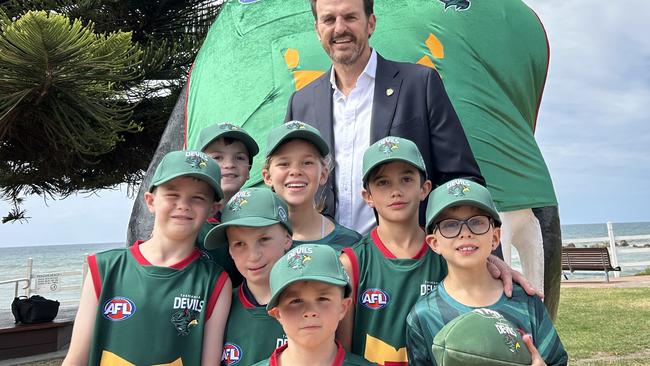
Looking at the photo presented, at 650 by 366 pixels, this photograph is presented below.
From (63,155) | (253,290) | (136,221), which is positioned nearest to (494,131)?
(253,290)

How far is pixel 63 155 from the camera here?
27.9ft

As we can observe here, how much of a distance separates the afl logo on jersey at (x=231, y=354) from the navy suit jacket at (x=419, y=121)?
76 centimetres

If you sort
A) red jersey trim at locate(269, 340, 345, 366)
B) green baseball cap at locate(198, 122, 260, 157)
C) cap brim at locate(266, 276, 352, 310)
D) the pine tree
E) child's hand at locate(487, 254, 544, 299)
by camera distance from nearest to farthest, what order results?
cap brim at locate(266, 276, 352, 310)
red jersey trim at locate(269, 340, 345, 366)
child's hand at locate(487, 254, 544, 299)
green baseball cap at locate(198, 122, 260, 157)
the pine tree

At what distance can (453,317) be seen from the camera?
1957 millimetres

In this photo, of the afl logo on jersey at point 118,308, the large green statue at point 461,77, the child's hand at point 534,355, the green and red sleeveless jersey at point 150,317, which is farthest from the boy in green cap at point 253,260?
the large green statue at point 461,77

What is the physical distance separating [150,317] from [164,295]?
0.08 meters

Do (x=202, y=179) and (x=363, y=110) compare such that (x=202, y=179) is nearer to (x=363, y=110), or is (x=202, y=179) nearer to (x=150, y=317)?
(x=150, y=317)

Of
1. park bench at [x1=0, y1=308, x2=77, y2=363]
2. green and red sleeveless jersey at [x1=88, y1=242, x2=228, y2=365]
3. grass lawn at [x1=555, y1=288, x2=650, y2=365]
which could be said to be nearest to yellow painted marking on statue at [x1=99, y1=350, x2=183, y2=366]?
green and red sleeveless jersey at [x1=88, y1=242, x2=228, y2=365]

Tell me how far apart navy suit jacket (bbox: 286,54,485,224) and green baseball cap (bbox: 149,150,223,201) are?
609mm

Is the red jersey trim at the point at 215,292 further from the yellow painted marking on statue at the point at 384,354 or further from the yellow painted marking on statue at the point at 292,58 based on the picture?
the yellow painted marking on statue at the point at 292,58

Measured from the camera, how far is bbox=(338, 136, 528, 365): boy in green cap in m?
2.13

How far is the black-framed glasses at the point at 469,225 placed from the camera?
6.66ft

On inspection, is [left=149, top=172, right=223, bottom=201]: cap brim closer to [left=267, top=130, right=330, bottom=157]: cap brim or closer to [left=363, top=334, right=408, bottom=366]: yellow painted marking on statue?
[left=267, top=130, right=330, bottom=157]: cap brim

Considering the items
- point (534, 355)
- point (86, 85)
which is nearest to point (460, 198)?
point (534, 355)
